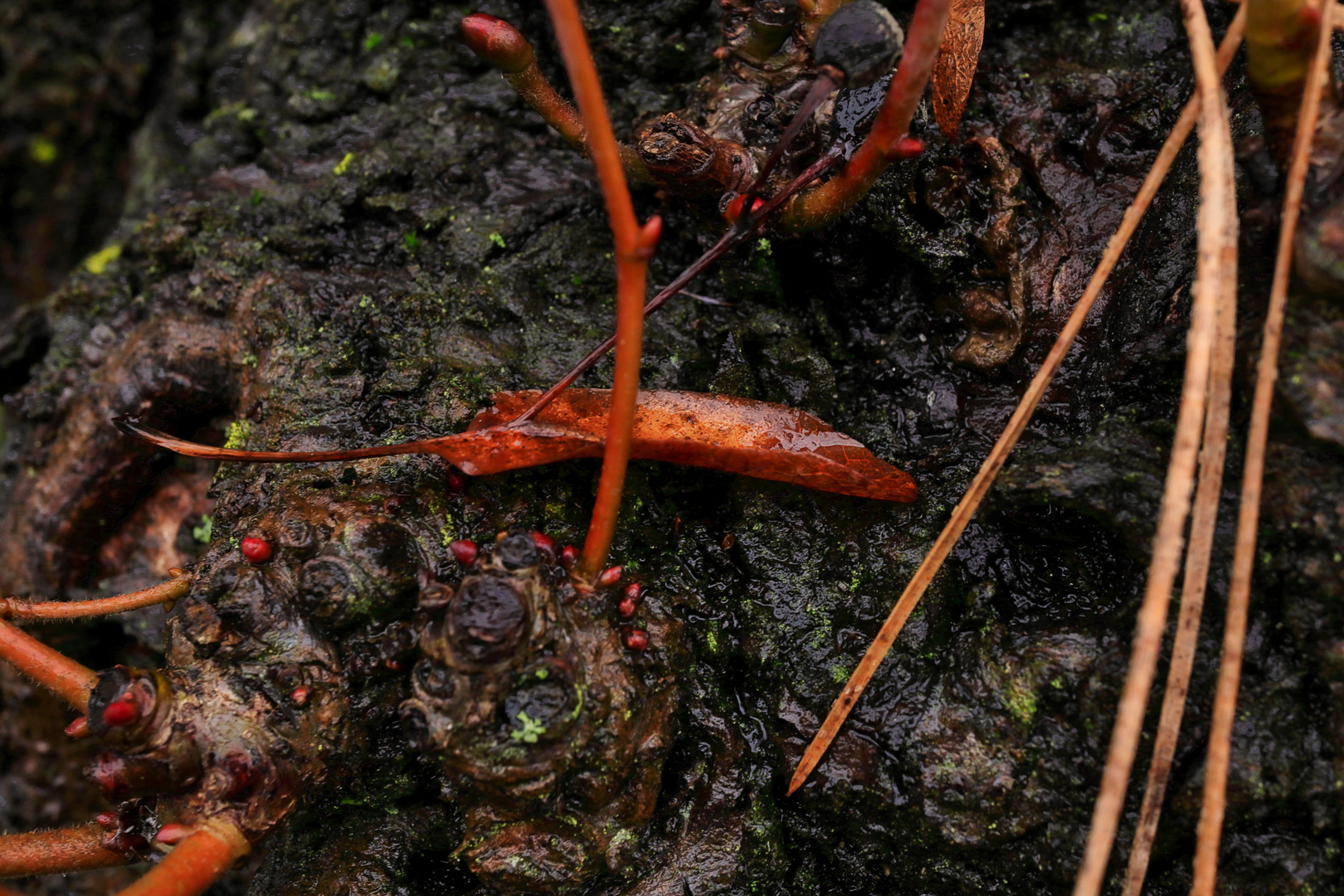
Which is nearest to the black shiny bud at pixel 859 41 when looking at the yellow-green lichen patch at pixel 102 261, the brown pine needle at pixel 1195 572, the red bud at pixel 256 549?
the brown pine needle at pixel 1195 572

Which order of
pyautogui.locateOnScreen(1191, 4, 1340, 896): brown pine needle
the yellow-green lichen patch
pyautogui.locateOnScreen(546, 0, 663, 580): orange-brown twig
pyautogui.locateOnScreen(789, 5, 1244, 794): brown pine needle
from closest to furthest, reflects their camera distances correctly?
1. pyautogui.locateOnScreen(546, 0, 663, 580): orange-brown twig
2. pyautogui.locateOnScreen(1191, 4, 1340, 896): brown pine needle
3. pyautogui.locateOnScreen(789, 5, 1244, 794): brown pine needle
4. the yellow-green lichen patch

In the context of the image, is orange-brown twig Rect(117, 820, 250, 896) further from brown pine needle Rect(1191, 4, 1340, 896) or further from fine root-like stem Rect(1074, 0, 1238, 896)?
brown pine needle Rect(1191, 4, 1340, 896)

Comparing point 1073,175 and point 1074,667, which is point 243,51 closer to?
point 1073,175

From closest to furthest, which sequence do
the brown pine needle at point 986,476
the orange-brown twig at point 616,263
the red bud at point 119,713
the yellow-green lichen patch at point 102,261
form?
1. the orange-brown twig at point 616,263
2. the red bud at point 119,713
3. the brown pine needle at point 986,476
4. the yellow-green lichen patch at point 102,261

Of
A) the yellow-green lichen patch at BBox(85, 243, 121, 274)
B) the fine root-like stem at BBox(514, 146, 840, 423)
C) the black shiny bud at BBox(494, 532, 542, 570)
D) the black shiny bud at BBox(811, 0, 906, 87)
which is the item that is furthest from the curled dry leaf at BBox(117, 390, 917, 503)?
the yellow-green lichen patch at BBox(85, 243, 121, 274)

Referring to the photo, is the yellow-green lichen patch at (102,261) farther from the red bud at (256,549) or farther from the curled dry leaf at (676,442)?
the red bud at (256,549)
